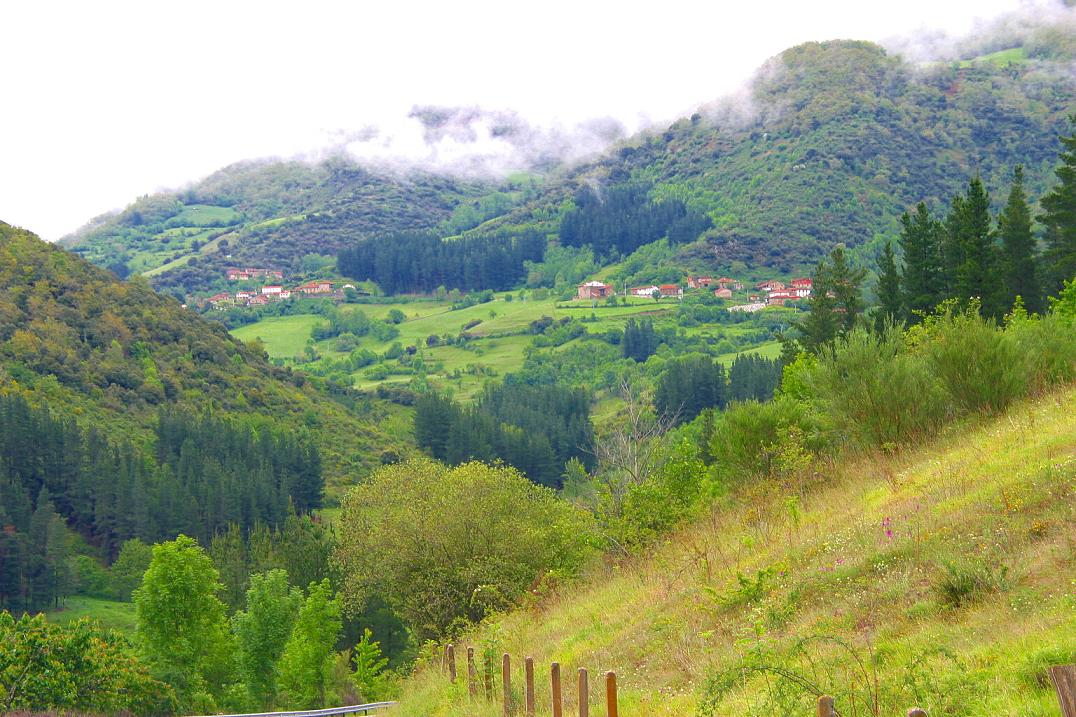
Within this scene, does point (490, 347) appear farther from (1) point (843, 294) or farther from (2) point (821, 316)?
(2) point (821, 316)

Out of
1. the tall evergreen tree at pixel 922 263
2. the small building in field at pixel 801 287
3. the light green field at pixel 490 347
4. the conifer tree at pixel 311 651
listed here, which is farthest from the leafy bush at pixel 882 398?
the small building in field at pixel 801 287

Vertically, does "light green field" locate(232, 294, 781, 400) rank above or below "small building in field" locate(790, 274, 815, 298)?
below

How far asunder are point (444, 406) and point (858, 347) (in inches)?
3831

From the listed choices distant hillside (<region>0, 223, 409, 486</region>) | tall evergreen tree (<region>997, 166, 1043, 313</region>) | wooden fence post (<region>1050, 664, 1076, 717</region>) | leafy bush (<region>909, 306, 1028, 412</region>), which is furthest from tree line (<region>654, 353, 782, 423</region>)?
wooden fence post (<region>1050, 664, 1076, 717</region>)

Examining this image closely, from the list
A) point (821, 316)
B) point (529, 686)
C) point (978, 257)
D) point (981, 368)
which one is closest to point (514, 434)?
point (821, 316)

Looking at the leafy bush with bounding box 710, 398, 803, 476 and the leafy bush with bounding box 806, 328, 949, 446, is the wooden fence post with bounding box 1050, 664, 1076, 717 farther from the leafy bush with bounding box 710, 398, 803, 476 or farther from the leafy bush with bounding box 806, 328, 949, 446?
the leafy bush with bounding box 710, 398, 803, 476

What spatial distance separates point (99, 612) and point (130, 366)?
1866 inches

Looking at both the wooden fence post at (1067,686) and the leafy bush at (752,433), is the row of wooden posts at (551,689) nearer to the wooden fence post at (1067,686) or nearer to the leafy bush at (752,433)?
the wooden fence post at (1067,686)

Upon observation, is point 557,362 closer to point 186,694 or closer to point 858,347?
point 186,694

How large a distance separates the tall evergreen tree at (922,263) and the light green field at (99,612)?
52.6 meters

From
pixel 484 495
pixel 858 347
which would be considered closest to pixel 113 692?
pixel 484 495

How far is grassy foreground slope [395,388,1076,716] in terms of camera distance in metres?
9.16

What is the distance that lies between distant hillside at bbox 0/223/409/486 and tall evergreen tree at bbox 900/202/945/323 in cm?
6375

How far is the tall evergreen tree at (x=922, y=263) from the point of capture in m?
58.0
